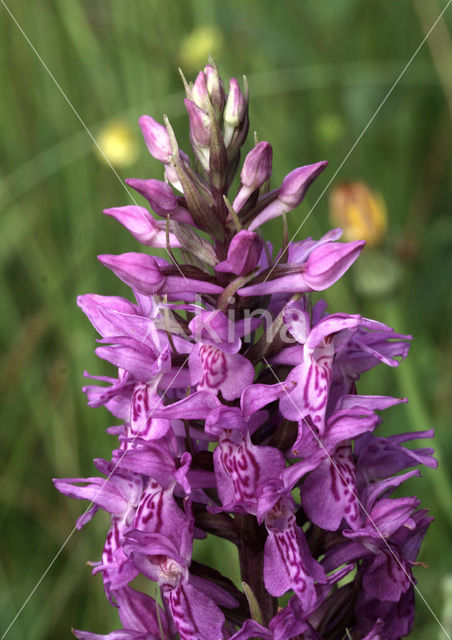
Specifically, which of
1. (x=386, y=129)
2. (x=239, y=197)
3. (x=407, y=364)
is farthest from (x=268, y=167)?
(x=386, y=129)

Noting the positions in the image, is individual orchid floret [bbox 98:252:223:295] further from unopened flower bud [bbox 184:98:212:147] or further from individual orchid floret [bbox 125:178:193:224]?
unopened flower bud [bbox 184:98:212:147]

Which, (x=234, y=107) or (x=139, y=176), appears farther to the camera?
(x=139, y=176)

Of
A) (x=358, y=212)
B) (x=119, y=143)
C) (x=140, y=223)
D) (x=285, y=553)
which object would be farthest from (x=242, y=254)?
(x=119, y=143)

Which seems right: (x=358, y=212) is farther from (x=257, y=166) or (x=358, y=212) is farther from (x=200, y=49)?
(x=257, y=166)

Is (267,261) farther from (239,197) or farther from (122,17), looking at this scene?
(122,17)

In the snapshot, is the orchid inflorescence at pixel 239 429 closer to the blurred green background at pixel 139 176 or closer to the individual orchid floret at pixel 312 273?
the individual orchid floret at pixel 312 273

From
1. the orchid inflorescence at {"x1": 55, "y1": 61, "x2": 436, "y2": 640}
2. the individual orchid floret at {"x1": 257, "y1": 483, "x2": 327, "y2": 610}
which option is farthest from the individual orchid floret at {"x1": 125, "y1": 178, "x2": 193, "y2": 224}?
the individual orchid floret at {"x1": 257, "y1": 483, "x2": 327, "y2": 610}

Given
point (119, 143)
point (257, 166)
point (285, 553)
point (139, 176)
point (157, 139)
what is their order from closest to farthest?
point (285, 553), point (257, 166), point (157, 139), point (119, 143), point (139, 176)

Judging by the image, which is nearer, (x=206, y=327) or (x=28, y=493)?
(x=206, y=327)
